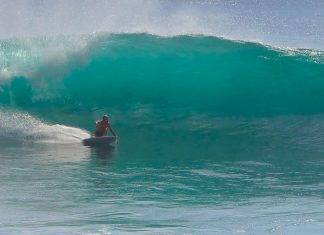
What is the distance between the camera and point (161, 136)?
688 inches

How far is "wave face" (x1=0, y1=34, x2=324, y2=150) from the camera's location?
61.5 ft

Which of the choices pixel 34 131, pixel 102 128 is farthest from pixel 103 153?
pixel 34 131

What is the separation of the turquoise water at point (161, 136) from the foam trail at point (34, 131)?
3 centimetres

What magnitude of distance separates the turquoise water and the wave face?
0.10ft

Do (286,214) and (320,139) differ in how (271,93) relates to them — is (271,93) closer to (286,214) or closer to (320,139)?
(320,139)

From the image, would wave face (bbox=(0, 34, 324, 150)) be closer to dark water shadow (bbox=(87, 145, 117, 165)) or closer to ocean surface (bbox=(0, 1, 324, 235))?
ocean surface (bbox=(0, 1, 324, 235))

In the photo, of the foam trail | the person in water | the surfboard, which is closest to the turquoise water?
the foam trail

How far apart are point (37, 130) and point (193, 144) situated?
125 inches

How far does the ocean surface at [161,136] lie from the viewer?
10.7 meters

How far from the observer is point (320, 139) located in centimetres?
1684

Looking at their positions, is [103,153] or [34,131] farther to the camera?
[34,131]

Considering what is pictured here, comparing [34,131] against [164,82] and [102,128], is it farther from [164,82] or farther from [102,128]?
[164,82]

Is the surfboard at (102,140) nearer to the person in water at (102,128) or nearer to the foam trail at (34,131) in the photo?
the person in water at (102,128)

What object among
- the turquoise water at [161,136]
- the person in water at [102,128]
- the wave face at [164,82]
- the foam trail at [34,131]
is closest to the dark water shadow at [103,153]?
the turquoise water at [161,136]
